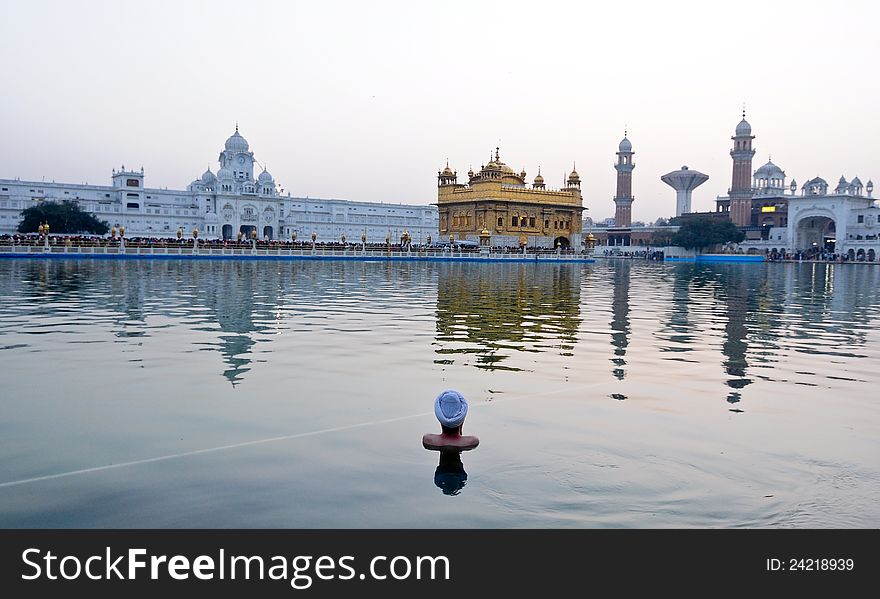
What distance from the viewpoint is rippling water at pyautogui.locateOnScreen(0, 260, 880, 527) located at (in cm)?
528

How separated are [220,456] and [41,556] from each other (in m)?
1.97

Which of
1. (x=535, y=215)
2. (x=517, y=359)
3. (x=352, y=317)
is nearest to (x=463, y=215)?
(x=535, y=215)

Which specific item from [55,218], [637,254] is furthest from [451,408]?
[637,254]

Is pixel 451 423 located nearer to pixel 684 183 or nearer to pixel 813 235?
pixel 813 235

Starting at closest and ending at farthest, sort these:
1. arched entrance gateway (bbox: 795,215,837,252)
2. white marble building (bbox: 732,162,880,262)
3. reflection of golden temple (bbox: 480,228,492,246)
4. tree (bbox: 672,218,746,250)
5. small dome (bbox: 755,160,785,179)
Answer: reflection of golden temple (bbox: 480,228,492,246), white marble building (bbox: 732,162,880,262), tree (bbox: 672,218,746,250), arched entrance gateway (bbox: 795,215,837,252), small dome (bbox: 755,160,785,179)

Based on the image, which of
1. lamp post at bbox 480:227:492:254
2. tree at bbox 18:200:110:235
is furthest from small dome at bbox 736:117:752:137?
tree at bbox 18:200:110:235

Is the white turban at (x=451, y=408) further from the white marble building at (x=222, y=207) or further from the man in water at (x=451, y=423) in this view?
the white marble building at (x=222, y=207)

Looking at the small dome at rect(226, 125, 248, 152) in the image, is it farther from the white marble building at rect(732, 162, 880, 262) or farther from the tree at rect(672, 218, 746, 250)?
the white marble building at rect(732, 162, 880, 262)

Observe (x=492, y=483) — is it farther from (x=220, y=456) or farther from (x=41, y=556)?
(x=41, y=556)

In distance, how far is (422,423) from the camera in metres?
7.51

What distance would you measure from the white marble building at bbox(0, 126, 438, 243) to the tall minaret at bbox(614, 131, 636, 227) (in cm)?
4529

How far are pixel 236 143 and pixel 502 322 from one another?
97010mm

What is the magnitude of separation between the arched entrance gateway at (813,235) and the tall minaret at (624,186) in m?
42.5

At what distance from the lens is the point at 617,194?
141125 mm
